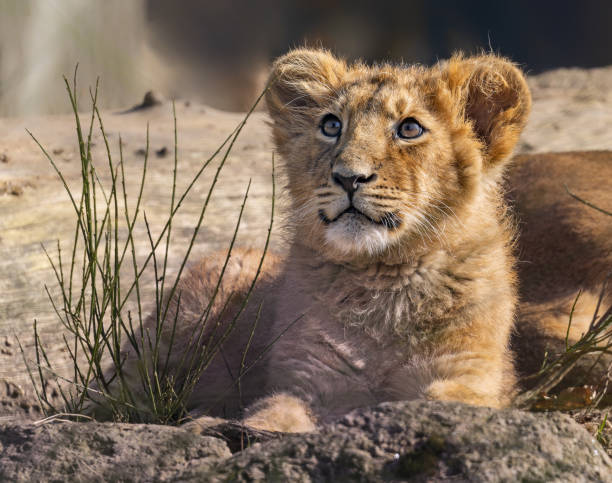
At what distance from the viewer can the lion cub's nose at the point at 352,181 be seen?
10.9ft

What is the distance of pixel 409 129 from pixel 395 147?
13 centimetres

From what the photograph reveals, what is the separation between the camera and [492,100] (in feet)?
12.5

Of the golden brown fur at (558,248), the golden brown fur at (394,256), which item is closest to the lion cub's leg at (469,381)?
the golden brown fur at (394,256)

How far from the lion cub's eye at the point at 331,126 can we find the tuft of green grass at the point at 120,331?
1.30 ft

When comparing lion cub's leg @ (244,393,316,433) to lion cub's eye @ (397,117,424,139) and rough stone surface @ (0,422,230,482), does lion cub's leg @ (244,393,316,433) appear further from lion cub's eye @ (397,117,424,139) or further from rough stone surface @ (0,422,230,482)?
lion cub's eye @ (397,117,424,139)

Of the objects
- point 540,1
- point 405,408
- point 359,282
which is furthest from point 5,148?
point 540,1

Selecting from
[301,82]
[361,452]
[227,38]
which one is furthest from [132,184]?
[227,38]

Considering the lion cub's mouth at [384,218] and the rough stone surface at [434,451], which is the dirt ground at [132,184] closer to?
the lion cub's mouth at [384,218]

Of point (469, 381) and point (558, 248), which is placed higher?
point (558, 248)

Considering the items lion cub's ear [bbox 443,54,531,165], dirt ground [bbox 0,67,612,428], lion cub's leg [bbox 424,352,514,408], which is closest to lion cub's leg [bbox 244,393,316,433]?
lion cub's leg [bbox 424,352,514,408]

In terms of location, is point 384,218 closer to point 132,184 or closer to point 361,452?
point 361,452

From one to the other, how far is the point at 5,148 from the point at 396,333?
5095 millimetres

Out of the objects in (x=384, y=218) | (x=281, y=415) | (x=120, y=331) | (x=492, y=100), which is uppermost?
(x=492, y=100)

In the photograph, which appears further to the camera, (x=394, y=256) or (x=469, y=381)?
(x=394, y=256)
